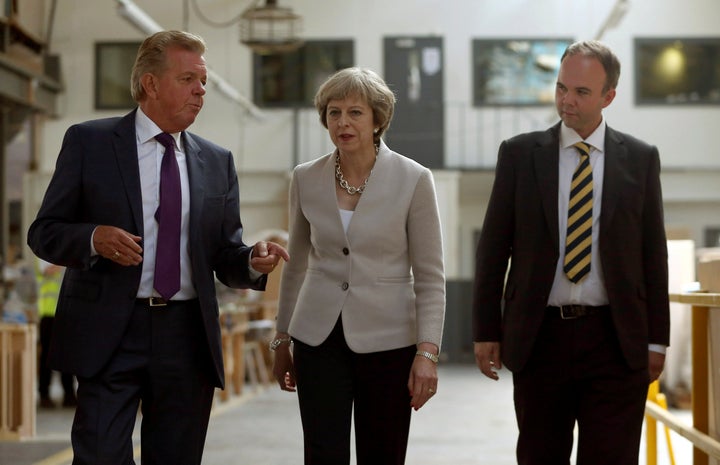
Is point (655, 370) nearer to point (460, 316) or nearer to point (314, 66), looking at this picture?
point (460, 316)

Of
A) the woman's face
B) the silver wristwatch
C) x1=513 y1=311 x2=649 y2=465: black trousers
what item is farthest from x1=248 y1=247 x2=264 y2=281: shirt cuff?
x1=513 y1=311 x2=649 y2=465: black trousers

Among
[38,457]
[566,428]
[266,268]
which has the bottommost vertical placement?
[38,457]

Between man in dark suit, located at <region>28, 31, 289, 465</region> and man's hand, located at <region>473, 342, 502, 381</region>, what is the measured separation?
30.7 inches

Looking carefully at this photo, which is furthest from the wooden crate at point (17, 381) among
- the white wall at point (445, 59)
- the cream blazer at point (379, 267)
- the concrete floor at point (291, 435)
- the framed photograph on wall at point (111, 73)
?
the framed photograph on wall at point (111, 73)

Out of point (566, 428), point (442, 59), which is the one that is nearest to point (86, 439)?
point (566, 428)

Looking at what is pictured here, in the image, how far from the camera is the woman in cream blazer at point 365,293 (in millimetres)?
3414

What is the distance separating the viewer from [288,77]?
21.3 metres

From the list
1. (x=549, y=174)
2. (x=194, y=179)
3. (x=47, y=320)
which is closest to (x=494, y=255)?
(x=549, y=174)

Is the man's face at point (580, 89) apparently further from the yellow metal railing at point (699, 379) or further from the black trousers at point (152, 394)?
the black trousers at point (152, 394)

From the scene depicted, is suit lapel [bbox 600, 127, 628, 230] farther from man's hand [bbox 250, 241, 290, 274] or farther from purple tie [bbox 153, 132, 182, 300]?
purple tie [bbox 153, 132, 182, 300]

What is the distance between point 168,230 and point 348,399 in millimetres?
675

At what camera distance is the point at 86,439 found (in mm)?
3135

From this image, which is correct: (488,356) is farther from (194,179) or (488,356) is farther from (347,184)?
(194,179)

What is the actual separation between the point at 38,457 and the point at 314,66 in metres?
14.1
